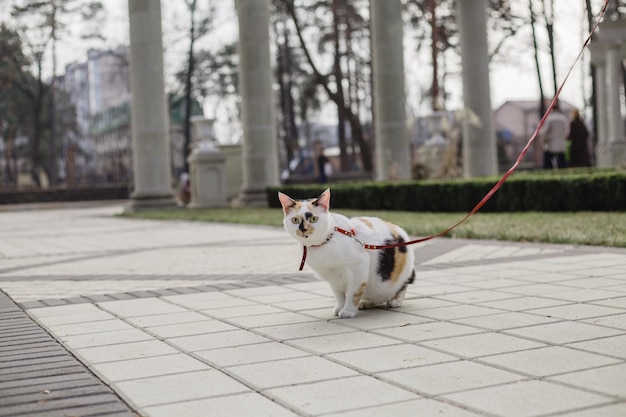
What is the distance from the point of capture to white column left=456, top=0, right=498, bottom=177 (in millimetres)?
28203

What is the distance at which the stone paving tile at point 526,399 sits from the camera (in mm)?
4008

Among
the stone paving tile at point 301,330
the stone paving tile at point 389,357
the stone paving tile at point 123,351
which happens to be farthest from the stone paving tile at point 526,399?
the stone paving tile at point 123,351

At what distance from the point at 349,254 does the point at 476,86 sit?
888 inches

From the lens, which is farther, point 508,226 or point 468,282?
point 508,226

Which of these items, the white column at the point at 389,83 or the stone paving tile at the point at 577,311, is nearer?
the stone paving tile at the point at 577,311

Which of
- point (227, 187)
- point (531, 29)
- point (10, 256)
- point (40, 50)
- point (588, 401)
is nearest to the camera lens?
point (588, 401)

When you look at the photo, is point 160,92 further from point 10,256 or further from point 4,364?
point 4,364

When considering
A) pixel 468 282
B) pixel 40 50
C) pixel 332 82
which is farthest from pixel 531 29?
pixel 468 282

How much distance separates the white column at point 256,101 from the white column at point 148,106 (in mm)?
2575

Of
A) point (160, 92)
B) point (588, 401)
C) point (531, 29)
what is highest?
point (531, 29)

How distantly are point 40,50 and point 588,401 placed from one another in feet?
166

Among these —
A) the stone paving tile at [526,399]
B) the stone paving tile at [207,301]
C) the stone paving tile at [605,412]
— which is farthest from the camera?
the stone paving tile at [207,301]

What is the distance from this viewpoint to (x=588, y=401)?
4.10 metres

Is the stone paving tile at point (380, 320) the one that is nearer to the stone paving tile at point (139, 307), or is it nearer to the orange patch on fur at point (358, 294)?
the orange patch on fur at point (358, 294)
